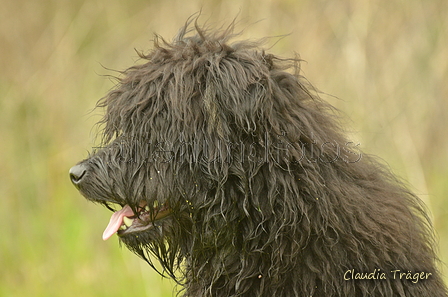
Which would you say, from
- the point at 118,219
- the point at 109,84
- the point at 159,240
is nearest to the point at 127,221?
the point at 118,219

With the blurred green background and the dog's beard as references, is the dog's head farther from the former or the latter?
the blurred green background

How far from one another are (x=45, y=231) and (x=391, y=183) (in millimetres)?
4709

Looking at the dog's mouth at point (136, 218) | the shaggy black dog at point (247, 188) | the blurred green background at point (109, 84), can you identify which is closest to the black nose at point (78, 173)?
the shaggy black dog at point (247, 188)

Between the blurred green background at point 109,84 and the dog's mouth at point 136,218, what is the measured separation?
2869mm

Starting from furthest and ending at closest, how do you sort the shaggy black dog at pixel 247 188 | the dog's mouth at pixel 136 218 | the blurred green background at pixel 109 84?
the blurred green background at pixel 109 84
the dog's mouth at pixel 136 218
the shaggy black dog at pixel 247 188

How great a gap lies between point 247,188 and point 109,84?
4.97m

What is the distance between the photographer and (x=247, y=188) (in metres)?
2.83

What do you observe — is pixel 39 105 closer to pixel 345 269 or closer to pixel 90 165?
pixel 90 165

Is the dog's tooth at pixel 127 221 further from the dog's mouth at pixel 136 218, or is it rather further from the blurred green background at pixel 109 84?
the blurred green background at pixel 109 84

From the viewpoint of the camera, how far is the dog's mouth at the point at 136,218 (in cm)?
300

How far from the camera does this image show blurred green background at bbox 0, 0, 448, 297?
246 inches

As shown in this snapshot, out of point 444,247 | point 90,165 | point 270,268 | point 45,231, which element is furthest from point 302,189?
point 45,231

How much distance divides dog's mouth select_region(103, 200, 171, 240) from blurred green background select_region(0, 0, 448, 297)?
2.87 metres

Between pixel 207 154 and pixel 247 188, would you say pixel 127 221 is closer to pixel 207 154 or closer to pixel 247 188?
pixel 207 154
